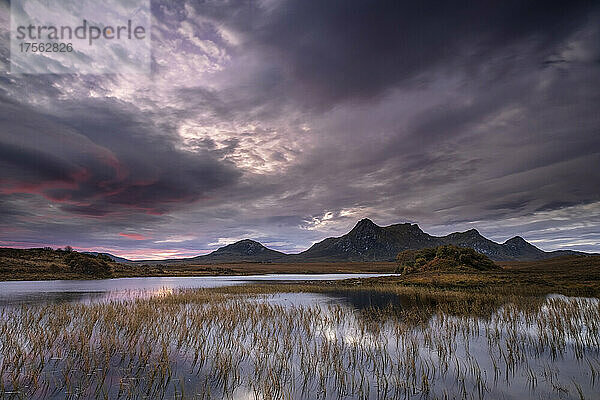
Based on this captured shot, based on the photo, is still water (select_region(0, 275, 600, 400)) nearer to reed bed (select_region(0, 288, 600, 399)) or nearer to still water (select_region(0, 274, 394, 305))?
reed bed (select_region(0, 288, 600, 399))

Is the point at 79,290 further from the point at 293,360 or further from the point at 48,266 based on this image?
the point at 48,266

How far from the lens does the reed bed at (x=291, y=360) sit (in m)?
10.9

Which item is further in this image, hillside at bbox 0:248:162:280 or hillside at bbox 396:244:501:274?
hillside at bbox 0:248:162:280

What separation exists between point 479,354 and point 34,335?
24.8 m

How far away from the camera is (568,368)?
521 inches

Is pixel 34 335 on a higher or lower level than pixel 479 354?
higher

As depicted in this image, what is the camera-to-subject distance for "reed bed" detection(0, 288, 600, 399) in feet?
35.8

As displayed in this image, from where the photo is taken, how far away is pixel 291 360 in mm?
14148

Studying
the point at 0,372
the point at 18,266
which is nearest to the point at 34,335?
the point at 0,372

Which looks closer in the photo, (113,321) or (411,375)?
(411,375)

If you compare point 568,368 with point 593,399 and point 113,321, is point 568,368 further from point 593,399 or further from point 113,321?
point 113,321

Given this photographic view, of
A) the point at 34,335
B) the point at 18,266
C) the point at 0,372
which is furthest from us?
the point at 18,266

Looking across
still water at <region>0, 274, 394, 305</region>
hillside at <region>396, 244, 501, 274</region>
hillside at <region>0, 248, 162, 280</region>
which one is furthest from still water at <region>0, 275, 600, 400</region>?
hillside at <region>0, 248, 162, 280</region>

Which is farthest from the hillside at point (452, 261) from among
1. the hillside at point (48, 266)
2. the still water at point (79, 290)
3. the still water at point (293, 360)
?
the hillside at point (48, 266)
